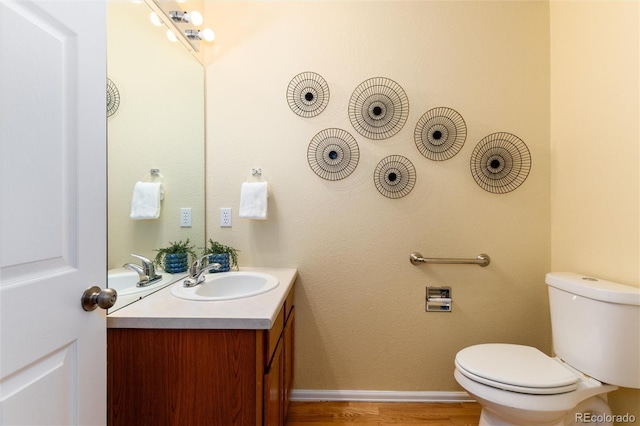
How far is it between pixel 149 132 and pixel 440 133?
153 centimetres

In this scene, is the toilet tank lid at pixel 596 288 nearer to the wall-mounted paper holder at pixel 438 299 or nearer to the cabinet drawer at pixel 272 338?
the wall-mounted paper holder at pixel 438 299

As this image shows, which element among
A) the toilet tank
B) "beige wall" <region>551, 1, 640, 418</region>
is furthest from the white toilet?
"beige wall" <region>551, 1, 640, 418</region>

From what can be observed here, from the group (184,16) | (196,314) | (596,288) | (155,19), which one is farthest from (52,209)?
(596,288)

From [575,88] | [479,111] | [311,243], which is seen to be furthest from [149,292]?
[575,88]

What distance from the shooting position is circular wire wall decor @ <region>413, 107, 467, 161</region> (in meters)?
1.69

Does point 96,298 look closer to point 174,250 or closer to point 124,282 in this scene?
point 124,282

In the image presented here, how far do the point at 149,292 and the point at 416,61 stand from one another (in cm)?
184

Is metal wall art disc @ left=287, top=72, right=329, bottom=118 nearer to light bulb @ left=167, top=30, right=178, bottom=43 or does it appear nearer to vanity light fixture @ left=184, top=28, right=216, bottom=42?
vanity light fixture @ left=184, top=28, right=216, bottom=42

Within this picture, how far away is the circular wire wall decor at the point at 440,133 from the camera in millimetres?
1688

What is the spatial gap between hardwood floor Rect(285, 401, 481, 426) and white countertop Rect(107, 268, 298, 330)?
886mm

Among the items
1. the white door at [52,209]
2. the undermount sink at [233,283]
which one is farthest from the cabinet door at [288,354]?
the white door at [52,209]

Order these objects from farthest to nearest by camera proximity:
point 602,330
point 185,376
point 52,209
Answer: point 602,330, point 185,376, point 52,209

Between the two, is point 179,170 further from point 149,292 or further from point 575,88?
point 575,88

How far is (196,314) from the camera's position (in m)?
0.97
